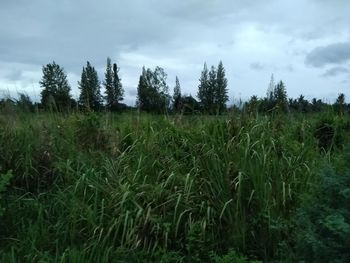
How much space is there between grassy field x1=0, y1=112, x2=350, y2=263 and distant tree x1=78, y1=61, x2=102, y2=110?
158cm

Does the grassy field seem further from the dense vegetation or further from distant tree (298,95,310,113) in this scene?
distant tree (298,95,310,113)

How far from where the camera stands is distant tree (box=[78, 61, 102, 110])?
9000mm

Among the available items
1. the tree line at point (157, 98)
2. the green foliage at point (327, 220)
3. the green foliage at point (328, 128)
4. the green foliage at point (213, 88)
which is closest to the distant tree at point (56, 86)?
the tree line at point (157, 98)

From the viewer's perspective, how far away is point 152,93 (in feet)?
30.1

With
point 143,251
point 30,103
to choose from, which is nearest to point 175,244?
point 143,251

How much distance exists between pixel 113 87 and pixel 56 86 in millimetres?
1274

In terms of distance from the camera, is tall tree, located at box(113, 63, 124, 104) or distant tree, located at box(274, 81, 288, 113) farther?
tall tree, located at box(113, 63, 124, 104)

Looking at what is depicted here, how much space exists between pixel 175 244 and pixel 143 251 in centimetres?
39

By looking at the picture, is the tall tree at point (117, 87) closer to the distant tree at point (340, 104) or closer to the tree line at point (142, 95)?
the tree line at point (142, 95)

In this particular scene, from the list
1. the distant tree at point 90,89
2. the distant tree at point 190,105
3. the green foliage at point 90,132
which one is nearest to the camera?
the green foliage at point 90,132

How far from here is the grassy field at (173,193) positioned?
4480 mm

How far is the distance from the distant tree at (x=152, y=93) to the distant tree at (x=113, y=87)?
2.69 ft

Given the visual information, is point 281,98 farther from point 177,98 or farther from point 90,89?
point 90,89

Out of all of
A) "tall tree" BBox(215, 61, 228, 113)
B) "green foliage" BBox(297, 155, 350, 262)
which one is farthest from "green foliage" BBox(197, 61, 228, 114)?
"green foliage" BBox(297, 155, 350, 262)
